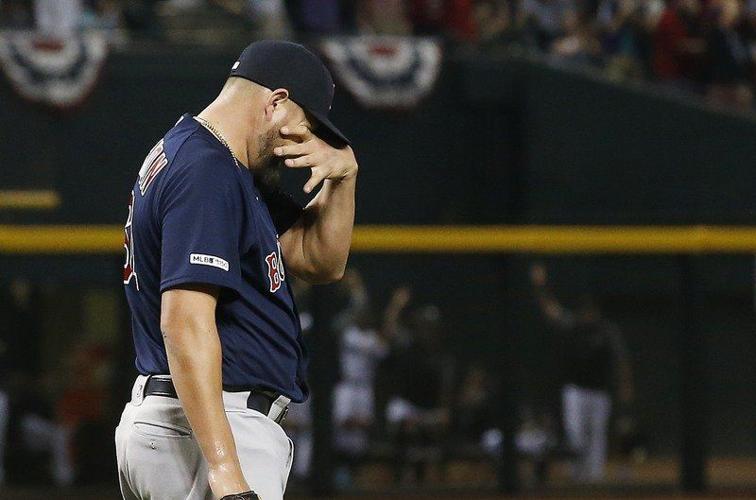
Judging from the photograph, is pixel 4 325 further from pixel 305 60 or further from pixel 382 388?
pixel 305 60

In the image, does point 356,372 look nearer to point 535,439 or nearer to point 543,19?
point 535,439

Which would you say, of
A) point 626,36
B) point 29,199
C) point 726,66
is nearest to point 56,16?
point 29,199

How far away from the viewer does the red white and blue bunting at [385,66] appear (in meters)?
10.6

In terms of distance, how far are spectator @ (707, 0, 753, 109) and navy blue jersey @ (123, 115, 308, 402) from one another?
9.30 metres

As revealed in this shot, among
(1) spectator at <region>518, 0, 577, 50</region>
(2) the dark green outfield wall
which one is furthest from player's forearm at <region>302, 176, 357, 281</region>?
(1) spectator at <region>518, 0, 577, 50</region>

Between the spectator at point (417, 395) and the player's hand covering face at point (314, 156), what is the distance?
5.64 meters

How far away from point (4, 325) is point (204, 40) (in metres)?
3.18

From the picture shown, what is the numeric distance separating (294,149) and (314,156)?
84 millimetres

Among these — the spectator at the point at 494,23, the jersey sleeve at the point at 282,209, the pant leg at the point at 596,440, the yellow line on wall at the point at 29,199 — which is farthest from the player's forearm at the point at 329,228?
the spectator at the point at 494,23

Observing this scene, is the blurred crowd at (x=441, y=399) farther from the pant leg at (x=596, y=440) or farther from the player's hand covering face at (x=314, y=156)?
the player's hand covering face at (x=314, y=156)

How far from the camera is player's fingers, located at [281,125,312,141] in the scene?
2.79 metres

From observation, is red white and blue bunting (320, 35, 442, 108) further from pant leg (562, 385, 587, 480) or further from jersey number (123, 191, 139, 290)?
jersey number (123, 191, 139, 290)

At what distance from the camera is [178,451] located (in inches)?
107

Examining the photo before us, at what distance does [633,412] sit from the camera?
8.88m
